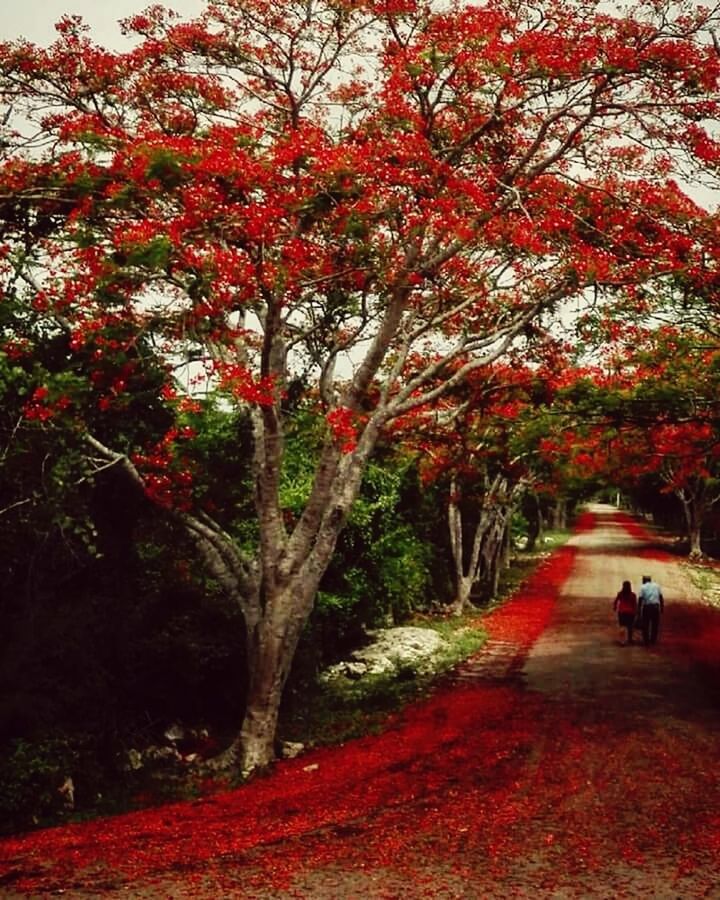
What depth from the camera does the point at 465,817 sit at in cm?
945

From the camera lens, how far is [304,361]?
1605 centimetres

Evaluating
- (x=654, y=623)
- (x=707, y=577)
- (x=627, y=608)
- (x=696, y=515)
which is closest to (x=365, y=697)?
(x=627, y=608)

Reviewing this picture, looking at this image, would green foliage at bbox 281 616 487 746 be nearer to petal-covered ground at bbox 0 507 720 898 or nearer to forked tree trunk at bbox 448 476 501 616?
petal-covered ground at bbox 0 507 720 898

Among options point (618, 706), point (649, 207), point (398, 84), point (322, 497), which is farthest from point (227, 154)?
point (618, 706)

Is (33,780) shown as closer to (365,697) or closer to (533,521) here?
(365,697)

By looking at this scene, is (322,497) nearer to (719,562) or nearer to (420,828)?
(420,828)

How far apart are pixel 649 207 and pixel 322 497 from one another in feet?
22.6

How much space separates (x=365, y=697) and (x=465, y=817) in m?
8.26

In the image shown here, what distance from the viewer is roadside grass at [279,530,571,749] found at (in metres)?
15.0

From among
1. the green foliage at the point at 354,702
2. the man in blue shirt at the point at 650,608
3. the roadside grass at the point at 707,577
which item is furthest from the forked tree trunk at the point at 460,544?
the roadside grass at the point at 707,577

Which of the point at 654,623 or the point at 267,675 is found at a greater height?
the point at 267,675

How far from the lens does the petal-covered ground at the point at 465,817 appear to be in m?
7.53

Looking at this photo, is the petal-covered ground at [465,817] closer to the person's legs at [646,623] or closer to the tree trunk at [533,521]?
the person's legs at [646,623]

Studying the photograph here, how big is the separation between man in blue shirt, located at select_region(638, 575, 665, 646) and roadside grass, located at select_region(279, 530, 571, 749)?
440cm
